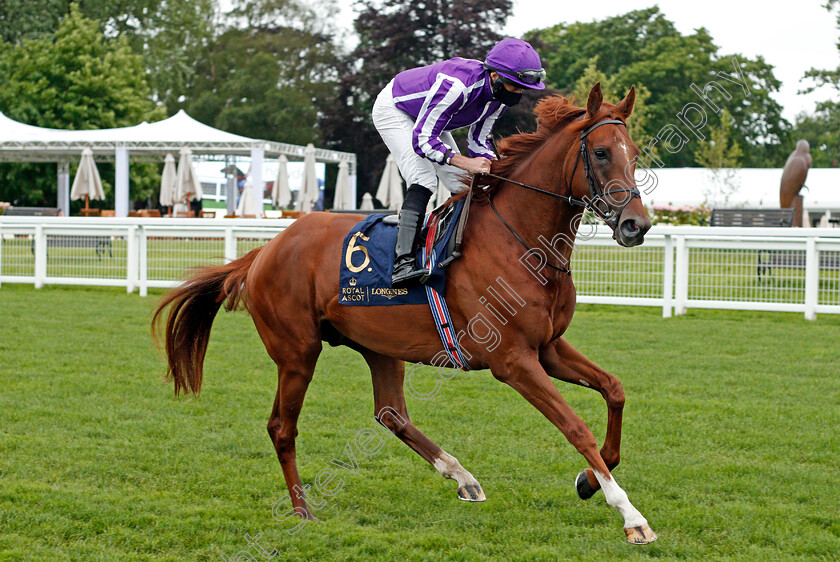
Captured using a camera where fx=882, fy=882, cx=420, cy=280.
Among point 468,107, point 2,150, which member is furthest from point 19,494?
point 2,150

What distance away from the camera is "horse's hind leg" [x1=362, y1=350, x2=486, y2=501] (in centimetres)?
450

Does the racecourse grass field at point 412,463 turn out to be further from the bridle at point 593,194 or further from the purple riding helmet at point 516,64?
the purple riding helmet at point 516,64

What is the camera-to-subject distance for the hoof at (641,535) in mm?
3658

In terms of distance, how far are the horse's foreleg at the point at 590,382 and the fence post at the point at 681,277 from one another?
7.18 meters

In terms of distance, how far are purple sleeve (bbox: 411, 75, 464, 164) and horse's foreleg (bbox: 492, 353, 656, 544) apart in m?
1.07

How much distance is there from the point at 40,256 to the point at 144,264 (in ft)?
6.11

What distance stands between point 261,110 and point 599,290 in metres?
36.3

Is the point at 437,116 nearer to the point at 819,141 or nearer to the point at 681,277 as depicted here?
the point at 681,277

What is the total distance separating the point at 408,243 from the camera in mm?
4406

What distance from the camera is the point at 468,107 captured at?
441 cm


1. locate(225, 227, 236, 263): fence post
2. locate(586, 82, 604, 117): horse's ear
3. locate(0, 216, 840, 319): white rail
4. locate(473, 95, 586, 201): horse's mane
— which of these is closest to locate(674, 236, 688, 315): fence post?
locate(0, 216, 840, 319): white rail

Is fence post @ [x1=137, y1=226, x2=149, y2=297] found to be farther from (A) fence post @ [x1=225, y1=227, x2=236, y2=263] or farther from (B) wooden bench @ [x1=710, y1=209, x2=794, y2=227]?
(B) wooden bench @ [x1=710, y1=209, x2=794, y2=227]

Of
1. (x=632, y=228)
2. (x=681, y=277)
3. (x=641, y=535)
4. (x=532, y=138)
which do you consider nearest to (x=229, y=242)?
(x=681, y=277)

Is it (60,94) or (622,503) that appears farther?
(60,94)
